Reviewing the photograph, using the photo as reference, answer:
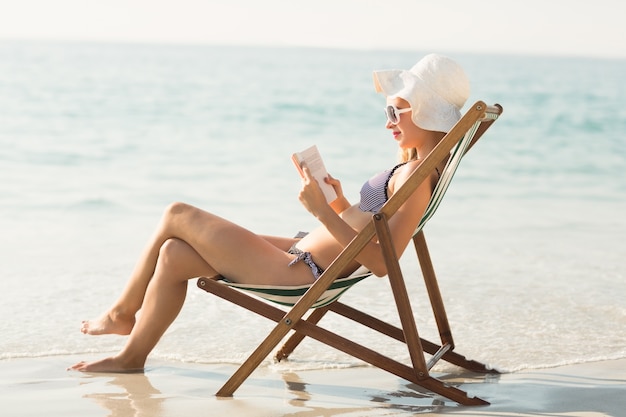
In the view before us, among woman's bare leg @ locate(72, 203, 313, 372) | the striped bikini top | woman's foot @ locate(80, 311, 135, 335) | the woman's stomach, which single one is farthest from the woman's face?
woman's foot @ locate(80, 311, 135, 335)

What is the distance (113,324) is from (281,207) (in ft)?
18.8

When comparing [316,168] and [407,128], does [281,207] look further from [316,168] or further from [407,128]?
[316,168]

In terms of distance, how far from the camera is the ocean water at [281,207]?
503cm

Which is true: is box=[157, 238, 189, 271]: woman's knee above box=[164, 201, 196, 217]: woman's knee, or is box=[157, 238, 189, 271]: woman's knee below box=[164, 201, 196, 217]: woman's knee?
below

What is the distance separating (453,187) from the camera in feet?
37.6

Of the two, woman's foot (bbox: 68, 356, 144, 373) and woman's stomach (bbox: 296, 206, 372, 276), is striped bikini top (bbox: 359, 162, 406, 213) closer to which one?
woman's stomach (bbox: 296, 206, 372, 276)

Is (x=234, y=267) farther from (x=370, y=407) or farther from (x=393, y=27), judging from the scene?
(x=393, y=27)

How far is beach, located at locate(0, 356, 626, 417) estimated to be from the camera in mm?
3639

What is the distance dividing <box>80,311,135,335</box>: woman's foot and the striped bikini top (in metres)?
1.10

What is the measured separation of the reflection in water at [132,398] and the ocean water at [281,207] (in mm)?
502

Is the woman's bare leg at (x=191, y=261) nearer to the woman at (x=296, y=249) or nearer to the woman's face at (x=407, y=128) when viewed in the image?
the woman at (x=296, y=249)

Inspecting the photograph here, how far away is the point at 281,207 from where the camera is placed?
384 inches

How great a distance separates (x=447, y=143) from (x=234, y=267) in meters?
1.02

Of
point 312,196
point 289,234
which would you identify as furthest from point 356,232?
point 289,234
